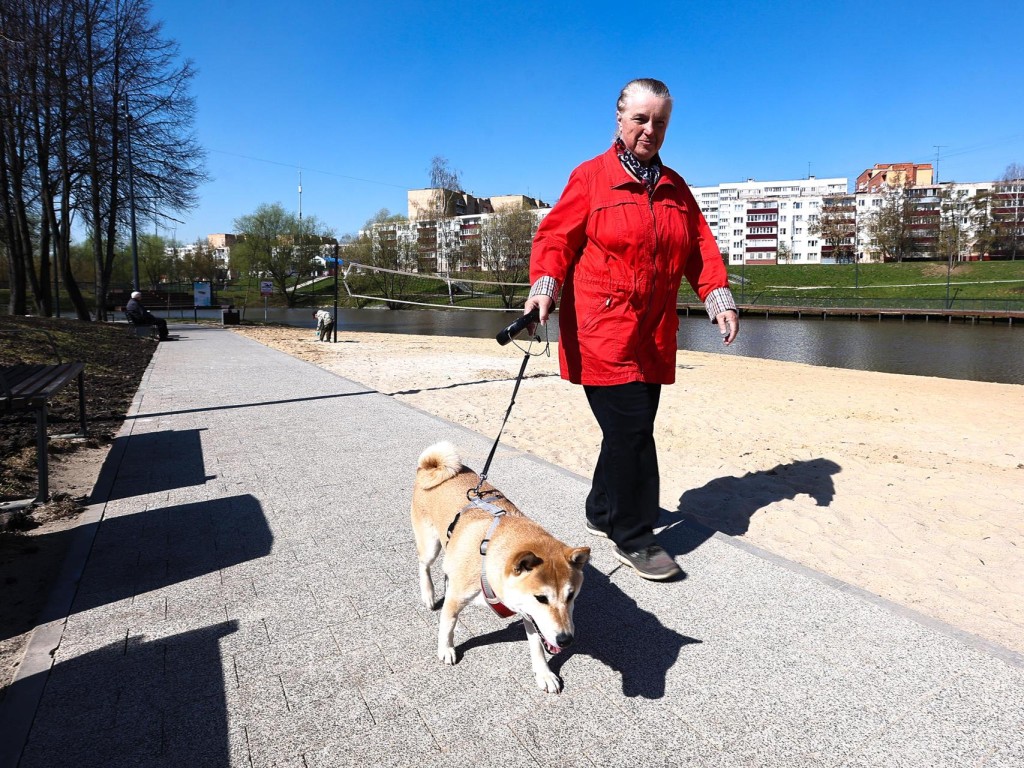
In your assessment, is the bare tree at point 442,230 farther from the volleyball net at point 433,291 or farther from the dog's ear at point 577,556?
the dog's ear at point 577,556

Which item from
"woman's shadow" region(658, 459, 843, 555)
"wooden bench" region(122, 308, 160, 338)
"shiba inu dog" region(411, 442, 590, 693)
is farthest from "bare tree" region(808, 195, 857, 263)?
"shiba inu dog" region(411, 442, 590, 693)

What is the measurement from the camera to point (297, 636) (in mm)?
2918

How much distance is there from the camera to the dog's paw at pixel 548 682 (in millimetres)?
2531

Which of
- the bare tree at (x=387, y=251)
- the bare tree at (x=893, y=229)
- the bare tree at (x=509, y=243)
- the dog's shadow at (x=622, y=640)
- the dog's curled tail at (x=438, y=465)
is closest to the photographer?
the dog's shadow at (x=622, y=640)

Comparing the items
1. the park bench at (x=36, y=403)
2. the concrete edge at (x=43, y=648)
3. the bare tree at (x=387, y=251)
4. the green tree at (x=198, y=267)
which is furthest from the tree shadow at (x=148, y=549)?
the green tree at (x=198, y=267)

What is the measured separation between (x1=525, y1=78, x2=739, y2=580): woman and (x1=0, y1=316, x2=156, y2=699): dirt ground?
2.83 metres

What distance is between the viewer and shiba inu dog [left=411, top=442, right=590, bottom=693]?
2279 mm

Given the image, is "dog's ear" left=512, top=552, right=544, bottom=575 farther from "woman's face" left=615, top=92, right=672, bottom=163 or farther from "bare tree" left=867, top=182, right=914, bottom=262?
"bare tree" left=867, top=182, right=914, bottom=262

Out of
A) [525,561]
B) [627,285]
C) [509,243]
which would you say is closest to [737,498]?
[627,285]

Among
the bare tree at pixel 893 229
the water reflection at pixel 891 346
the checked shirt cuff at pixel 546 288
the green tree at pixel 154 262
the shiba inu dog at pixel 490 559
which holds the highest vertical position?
the bare tree at pixel 893 229

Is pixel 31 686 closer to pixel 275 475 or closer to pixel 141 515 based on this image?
pixel 141 515

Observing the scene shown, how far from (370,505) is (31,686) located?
2.41 m

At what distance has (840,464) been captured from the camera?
21.5 feet

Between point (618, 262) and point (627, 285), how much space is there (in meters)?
0.13
